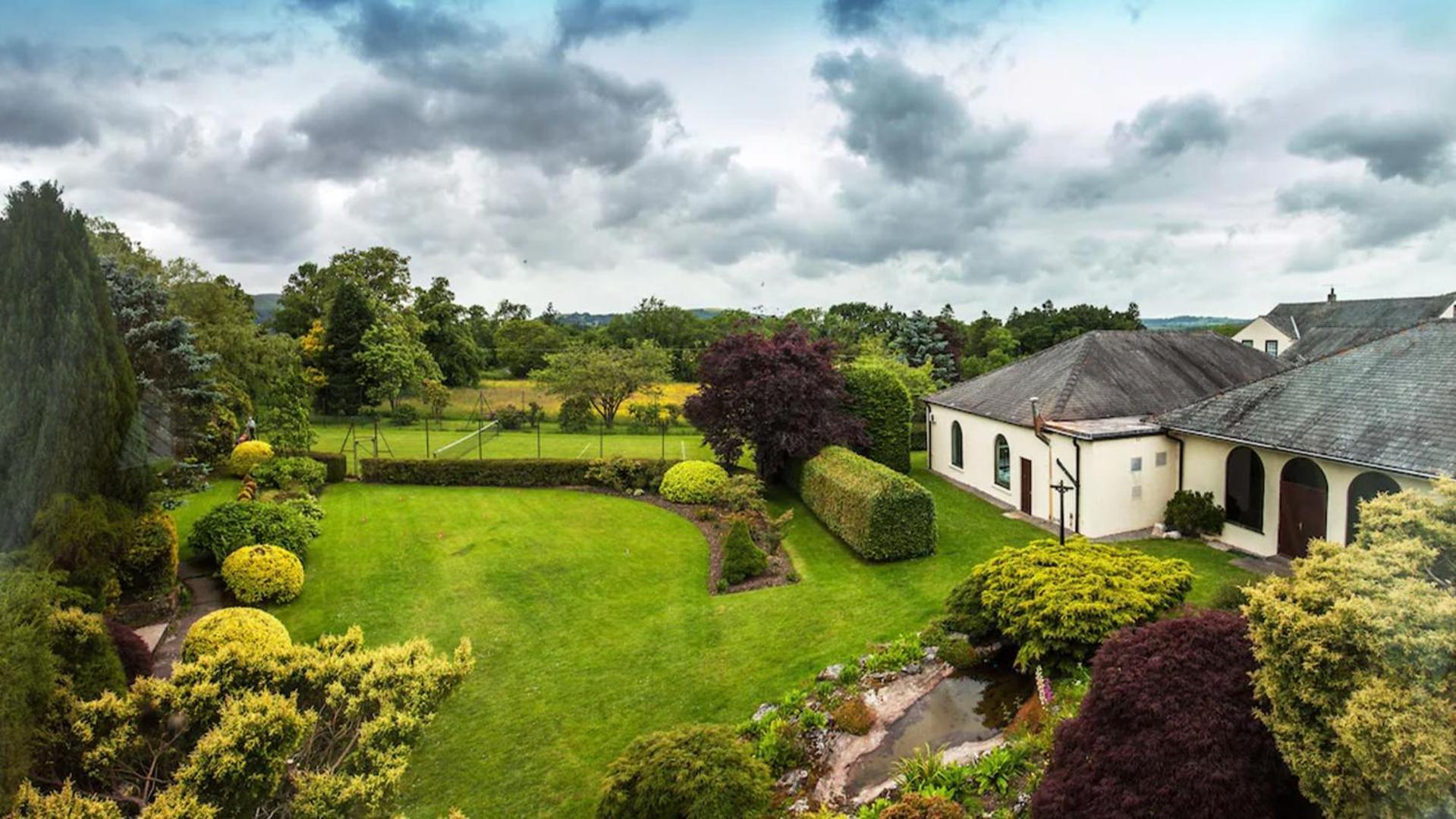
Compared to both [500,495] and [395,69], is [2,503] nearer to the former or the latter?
[395,69]

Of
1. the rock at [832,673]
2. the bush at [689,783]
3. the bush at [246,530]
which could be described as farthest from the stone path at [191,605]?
the rock at [832,673]

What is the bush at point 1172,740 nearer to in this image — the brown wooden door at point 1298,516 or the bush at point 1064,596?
the bush at point 1064,596

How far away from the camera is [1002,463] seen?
794 inches

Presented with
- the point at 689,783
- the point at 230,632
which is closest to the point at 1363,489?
the point at 689,783

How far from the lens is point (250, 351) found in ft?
87.9

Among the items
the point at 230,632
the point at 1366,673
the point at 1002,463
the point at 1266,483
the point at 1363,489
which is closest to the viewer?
the point at 1366,673

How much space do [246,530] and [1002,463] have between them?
18610mm

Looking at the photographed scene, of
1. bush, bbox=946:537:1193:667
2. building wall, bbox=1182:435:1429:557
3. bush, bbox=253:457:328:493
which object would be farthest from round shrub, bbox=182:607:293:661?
building wall, bbox=1182:435:1429:557

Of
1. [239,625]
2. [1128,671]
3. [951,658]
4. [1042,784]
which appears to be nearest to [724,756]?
[1042,784]

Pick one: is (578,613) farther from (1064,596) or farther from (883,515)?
(1064,596)

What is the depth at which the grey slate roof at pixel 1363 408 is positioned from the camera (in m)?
11.5

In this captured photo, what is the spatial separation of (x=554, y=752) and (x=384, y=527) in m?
11.9

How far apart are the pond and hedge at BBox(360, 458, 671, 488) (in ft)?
49.9

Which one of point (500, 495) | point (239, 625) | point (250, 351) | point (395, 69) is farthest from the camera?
point (250, 351)
